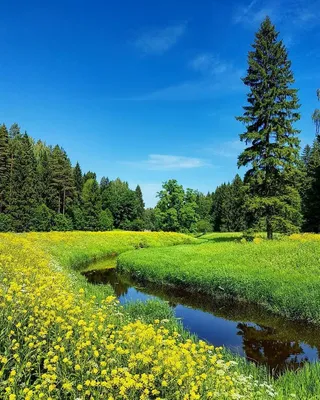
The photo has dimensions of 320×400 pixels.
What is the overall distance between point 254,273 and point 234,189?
6582 centimetres

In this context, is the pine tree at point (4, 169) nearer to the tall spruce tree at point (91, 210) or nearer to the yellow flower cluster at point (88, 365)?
the tall spruce tree at point (91, 210)

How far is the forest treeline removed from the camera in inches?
1164

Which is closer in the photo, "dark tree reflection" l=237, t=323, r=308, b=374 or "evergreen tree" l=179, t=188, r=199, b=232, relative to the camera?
"dark tree reflection" l=237, t=323, r=308, b=374

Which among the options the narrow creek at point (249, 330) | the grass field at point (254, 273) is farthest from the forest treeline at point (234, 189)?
the narrow creek at point (249, 330)

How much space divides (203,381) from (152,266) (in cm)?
1629

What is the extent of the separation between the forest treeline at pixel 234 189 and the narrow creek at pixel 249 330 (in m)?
16.0

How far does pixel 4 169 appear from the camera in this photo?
54.5 meters

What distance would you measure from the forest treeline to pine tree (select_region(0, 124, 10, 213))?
0.50 ft

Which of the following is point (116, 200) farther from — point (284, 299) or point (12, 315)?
point (12, 315)

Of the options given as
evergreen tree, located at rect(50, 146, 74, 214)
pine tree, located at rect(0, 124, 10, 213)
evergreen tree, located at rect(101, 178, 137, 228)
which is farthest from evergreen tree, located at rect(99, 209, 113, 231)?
pine tree, located at rect(0, 124, 10, 213)

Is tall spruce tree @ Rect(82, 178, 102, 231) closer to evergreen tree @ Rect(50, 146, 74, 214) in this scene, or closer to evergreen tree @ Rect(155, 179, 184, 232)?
evergreen tree @ Rect(50, 146, 74, 214)

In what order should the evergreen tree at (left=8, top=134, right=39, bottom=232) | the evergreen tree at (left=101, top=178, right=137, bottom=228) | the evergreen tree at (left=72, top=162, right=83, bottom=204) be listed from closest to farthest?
the evergreen tree at (left=8, top=134, right=39, bottom=232), the evergreen tree at (left=72, top=162, right=83, bottom=204), the evergreen tree at (left=101, top=178, right=137, bottom=228)

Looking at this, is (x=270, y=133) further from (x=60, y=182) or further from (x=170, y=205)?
(x=60, y=182)

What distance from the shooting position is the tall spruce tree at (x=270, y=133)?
2903 cm
